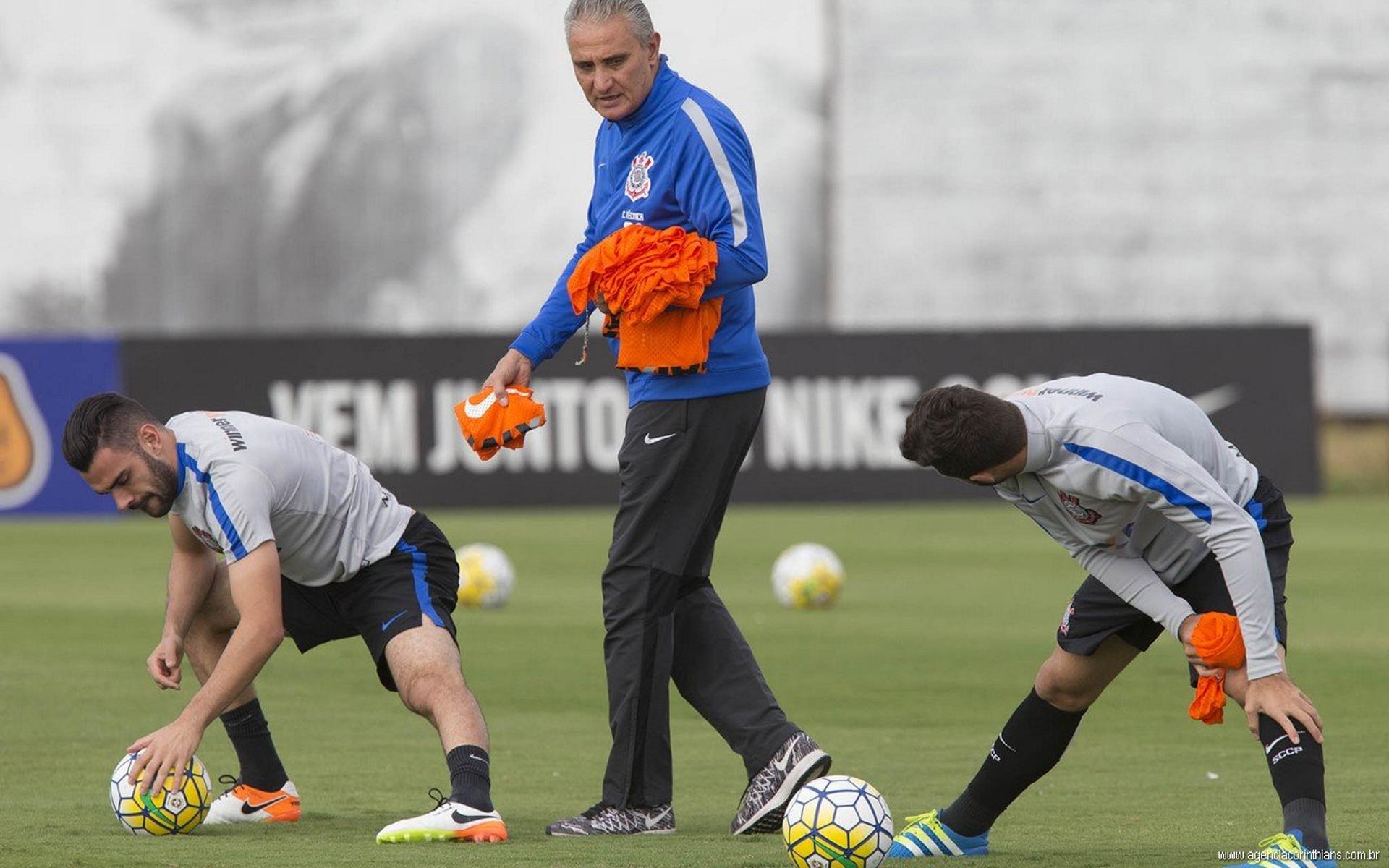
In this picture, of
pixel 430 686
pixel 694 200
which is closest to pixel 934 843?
pixel 430 686

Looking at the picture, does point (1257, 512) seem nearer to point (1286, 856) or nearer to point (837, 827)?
point (1286, 856)

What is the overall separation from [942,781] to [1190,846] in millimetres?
1565

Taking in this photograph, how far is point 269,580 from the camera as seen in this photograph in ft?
19.0

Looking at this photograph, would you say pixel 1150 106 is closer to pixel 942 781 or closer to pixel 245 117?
pixel 245 117

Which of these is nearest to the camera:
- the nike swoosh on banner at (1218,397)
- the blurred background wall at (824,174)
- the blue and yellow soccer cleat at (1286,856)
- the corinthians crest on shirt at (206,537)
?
the blue and yellow soccer cleat at (1286,856)

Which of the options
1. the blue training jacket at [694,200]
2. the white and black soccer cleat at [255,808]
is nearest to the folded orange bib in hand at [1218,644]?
the blue training jacket at [694,200]

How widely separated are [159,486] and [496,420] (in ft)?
3.16

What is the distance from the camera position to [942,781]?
7266mm

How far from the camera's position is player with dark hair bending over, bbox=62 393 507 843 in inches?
227

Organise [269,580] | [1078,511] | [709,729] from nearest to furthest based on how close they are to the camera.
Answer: [1078,511] → [269,580] → [709,729]

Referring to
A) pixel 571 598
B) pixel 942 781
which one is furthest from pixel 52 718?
pixel 571 598

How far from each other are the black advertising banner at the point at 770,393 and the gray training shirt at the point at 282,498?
14.8 meters

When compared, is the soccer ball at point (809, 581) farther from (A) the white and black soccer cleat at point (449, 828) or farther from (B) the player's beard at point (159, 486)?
(B) the player's beard at point (159, 486)

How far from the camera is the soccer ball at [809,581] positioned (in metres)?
13.1
